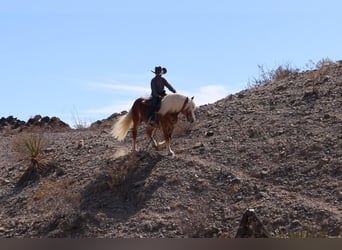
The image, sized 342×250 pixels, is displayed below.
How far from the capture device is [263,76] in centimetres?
2817

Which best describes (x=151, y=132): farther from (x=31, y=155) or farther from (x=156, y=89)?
(x=31, y=155)

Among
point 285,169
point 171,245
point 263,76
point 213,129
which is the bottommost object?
point 171,245

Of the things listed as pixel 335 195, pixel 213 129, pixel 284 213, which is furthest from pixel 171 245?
pixel 213 129

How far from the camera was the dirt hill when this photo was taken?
558 inches

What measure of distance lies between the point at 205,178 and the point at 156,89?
2857 millimetres

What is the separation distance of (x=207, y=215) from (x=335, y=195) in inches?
111

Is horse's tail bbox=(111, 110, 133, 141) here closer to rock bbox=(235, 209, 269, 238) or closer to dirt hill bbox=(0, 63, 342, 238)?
dirt hill bbox=(0, 63, 342, 238)

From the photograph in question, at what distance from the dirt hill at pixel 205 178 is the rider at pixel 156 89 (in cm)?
124

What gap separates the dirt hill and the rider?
48.8 inches

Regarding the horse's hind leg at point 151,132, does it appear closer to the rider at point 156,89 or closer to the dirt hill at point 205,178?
the dirt hill at point 205,178

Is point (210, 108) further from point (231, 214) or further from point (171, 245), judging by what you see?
point (171, 245)

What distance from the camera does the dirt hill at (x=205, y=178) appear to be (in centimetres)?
1416

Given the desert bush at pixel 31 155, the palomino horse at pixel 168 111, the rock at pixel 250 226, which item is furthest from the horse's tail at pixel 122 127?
the rock at pixel 250 226

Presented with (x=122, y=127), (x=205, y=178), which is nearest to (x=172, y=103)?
(x=122, y=127)
